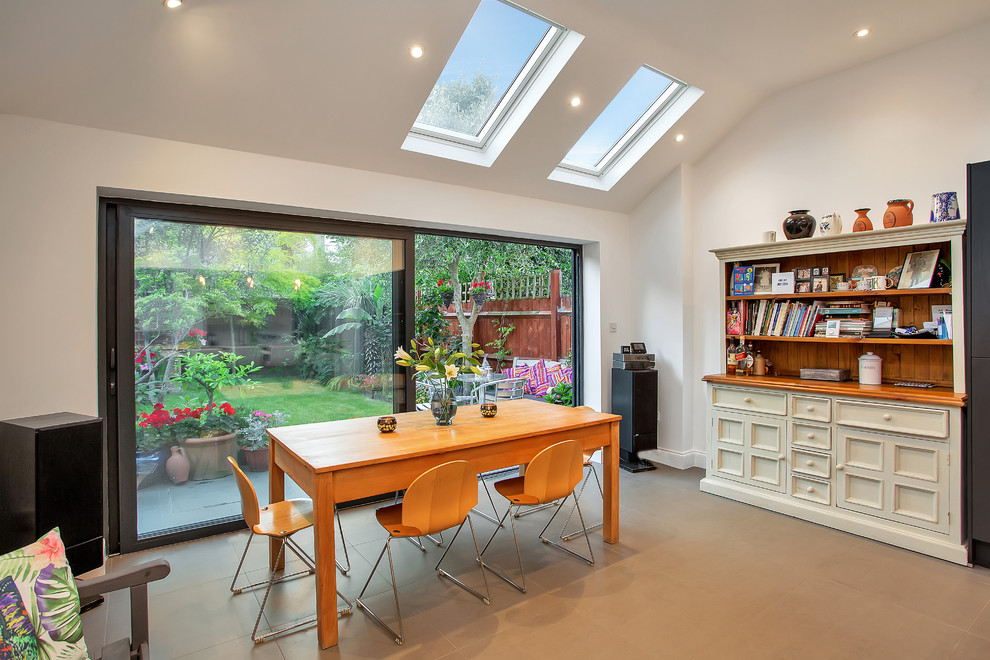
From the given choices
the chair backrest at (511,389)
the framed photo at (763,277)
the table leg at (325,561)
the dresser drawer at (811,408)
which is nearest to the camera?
the table leg at (325,561)

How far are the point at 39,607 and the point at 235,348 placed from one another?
2.38 m

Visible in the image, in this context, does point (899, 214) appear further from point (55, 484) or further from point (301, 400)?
point (55, 484)

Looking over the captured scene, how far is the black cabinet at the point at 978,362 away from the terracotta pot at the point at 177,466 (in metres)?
4.86

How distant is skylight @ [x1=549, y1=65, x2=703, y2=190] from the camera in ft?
14.2

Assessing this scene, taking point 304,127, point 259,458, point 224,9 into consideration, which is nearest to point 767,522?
point 259,458

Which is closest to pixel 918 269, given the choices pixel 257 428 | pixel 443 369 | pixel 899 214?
pixel 899 214

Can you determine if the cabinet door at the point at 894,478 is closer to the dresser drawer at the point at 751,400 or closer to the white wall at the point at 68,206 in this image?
the dresser drawer at the point at 751,400

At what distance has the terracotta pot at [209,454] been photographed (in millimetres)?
3541

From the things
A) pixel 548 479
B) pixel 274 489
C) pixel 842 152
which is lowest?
pixel 274 489

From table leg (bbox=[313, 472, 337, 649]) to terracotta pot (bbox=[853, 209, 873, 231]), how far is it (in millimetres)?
3849

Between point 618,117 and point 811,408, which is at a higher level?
point 618,117

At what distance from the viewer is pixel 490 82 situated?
389cm

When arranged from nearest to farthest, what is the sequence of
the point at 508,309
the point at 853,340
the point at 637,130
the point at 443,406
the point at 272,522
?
the point at 272,522, the point at 443,406, the point at 853,340, the point at 637,130, the point at 508,309

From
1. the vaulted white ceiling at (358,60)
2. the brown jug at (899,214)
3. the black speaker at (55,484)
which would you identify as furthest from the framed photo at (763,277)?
the black speaker at (55,484)
